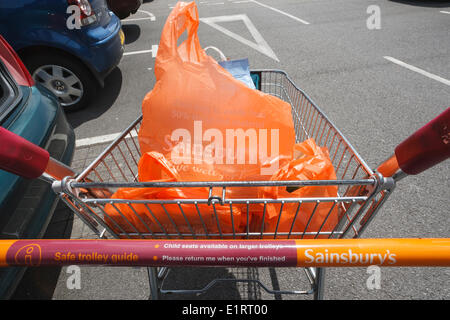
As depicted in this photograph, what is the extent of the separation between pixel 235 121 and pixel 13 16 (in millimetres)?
3321

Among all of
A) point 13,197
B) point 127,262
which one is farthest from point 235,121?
point 13,197

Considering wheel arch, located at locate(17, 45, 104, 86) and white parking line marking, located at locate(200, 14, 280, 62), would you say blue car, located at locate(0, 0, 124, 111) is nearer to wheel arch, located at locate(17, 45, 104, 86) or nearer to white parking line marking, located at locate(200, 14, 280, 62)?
wheel arch, located at locate(17, 45, 104, 86)

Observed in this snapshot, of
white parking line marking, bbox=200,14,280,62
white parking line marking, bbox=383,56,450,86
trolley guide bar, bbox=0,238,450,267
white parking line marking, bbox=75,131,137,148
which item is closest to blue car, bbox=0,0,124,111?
white parking line marking, bbox=75,131,137,148

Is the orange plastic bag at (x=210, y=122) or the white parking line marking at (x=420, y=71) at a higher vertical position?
the orange plastic bag at (x=210, y=122)

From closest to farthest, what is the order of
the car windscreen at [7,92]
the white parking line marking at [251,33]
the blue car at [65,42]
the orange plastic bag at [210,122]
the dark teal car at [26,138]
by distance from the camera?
the orange plastic bag at [210,122]
the dark teal car at [26,138]
the car windscreen at [7,92]
the blue car at [65,42]
the white parking line marking at [251,33]

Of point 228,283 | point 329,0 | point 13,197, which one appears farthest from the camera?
point 329,0

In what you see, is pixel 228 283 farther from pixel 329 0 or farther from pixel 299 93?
pixel 329 0

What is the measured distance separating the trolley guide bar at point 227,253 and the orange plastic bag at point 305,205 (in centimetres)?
32

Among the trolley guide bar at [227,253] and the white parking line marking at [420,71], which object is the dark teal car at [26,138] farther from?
the white parking line marking at [420,71]

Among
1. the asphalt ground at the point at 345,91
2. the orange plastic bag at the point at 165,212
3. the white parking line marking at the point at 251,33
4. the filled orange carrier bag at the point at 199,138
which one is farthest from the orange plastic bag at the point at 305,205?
the white parking line marking at the point at 251,33

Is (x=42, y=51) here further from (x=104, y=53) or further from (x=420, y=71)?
(x=420, y=71)

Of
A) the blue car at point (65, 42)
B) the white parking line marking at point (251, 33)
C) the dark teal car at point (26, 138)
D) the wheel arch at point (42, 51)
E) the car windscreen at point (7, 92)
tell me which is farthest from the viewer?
the white parking line marking at point (251, 33)

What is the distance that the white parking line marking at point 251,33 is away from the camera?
17.3ft
